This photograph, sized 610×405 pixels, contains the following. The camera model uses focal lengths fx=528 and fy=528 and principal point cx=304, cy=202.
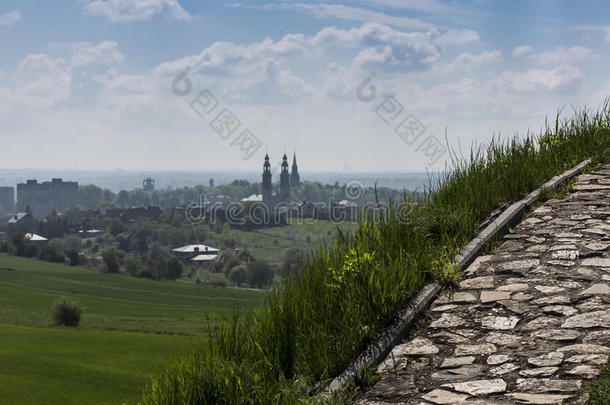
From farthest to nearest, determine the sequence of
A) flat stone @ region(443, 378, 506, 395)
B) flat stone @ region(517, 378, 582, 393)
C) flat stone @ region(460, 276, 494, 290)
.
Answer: flat stone @ region(460, 276, 494, 290) → flat stone @ region(443, 378, 506, 395) → flat stone @ region(517, 378, 582, 393)

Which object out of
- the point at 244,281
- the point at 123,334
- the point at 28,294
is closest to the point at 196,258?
the point at 244,281

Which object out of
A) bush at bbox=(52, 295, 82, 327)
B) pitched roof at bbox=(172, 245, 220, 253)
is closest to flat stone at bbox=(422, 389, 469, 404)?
bush at bbox=(52, 295, 82, 327)

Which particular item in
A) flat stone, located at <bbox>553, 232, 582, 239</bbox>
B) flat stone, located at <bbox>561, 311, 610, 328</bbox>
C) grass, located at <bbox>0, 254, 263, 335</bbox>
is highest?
flat stone, located at <bbox>553, 232, 582, 239</bbox>

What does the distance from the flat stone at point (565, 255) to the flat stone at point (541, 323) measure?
57.6 inches

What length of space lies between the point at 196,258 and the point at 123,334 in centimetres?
10112

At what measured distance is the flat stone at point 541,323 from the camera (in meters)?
4.36

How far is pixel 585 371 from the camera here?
141 inches

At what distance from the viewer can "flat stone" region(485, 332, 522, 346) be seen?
4211 millimetres

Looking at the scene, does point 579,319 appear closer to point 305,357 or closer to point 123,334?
point 305,357

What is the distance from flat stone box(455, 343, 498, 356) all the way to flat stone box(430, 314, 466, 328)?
38 centimetres

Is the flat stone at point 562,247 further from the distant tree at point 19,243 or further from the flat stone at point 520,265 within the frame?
the distant tree at point 19,243

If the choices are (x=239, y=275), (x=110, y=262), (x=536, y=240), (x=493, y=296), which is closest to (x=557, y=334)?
(x=493, y=296)

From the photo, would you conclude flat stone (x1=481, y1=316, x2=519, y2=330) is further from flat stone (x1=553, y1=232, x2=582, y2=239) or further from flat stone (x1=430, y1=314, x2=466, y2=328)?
flat stone (x1=553, y1=232, x2=582, y2=239)

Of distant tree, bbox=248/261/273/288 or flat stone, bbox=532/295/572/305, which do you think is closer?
flat stone, bbox=532/295/572/305
